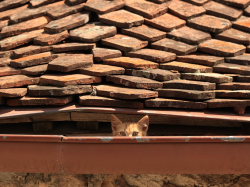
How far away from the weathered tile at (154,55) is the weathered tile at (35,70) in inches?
33.4

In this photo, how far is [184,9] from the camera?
5004 mm

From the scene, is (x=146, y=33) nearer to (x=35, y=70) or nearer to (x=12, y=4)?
(x=35, y=70)

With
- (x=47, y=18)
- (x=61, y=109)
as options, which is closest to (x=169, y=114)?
(x=61, y=109)

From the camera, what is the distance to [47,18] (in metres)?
5.01

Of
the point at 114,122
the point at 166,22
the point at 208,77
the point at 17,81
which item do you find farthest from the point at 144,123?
the point at 166,22

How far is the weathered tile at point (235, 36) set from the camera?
4.55 metres

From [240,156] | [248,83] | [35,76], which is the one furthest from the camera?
[35,76]

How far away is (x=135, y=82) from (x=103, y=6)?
5.20ft

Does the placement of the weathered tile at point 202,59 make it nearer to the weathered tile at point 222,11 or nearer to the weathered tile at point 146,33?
the weathered tile at point 146,33

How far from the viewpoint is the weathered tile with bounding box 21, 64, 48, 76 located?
3960 mm

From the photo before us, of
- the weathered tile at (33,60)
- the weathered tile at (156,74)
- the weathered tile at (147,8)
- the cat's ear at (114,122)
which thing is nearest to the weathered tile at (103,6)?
the weathered tile at (147,8)

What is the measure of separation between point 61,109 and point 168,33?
167cm

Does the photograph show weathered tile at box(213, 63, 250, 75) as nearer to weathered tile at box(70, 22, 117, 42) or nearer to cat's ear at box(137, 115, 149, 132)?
cat's ear at box(137, 115, 149, 132)

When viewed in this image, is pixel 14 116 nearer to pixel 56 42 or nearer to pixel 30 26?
pixel 56 42
